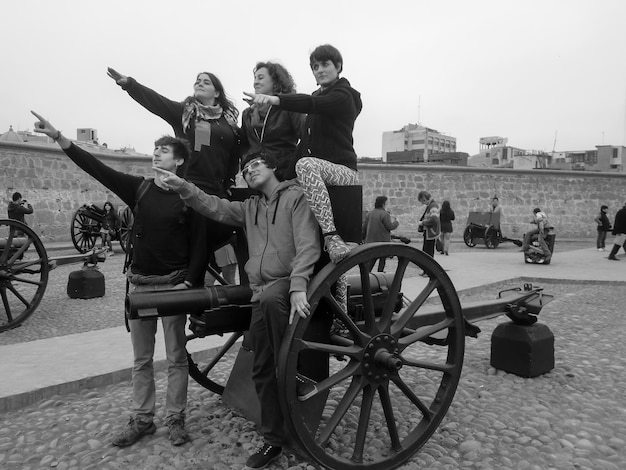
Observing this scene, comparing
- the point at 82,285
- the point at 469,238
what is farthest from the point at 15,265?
the point at 469,238

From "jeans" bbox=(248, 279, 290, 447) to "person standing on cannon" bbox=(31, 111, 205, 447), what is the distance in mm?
536

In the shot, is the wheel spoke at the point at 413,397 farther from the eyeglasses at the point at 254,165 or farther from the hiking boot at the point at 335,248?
the eyeglasses at the point at 254,165

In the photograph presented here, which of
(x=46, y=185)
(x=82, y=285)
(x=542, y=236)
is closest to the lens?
(x=82, y=285)

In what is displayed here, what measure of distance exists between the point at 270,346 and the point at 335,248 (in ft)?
1.73

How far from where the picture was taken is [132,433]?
2.91 m

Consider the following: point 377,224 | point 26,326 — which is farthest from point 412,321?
point 377,224

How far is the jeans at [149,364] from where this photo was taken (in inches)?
117

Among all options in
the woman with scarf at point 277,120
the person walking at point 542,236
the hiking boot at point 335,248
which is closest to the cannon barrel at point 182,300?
the hiking boot at point 335,248

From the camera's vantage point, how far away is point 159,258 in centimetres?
289

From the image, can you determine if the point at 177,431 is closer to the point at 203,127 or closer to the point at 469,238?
the point at 203,127

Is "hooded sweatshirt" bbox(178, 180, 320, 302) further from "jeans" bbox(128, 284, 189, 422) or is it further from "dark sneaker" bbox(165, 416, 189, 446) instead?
→ "dark sneaker" bbox(165, 416, 189, 446)

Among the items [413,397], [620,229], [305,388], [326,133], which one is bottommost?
[413,397]

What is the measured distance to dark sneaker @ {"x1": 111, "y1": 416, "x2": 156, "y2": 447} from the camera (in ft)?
9.47

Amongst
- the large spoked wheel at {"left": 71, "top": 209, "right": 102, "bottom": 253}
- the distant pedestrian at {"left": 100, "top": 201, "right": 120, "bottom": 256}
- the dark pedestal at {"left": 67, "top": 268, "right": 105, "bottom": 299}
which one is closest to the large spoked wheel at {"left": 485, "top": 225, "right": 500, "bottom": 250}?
the distant pedestrian at {"left": 100, "top": 201, "right": 120, "bottom": 256}
